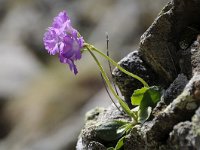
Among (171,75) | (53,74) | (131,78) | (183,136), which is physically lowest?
(183,136)

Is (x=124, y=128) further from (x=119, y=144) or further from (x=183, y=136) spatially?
(x=183, y=136)

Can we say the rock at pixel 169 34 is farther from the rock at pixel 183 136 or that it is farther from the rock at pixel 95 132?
the rock at pixel 183 136

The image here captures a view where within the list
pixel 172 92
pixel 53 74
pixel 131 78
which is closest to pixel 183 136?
pixel 172 92

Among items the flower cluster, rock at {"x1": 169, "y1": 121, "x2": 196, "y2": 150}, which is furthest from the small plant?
rock at {"x1": 169, "y1": 121, "x2": 196, "y2": 150}

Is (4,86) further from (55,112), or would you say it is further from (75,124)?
(75,124)

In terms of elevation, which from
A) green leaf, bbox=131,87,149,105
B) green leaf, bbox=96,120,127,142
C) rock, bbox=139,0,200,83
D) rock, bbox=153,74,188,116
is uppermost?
rock, bbox=139,0,200,83

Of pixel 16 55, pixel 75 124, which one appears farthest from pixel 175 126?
pixel 16 55

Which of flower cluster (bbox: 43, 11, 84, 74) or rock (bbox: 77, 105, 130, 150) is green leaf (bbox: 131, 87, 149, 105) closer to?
rock (bbox: 77, 105, 130, 150)
